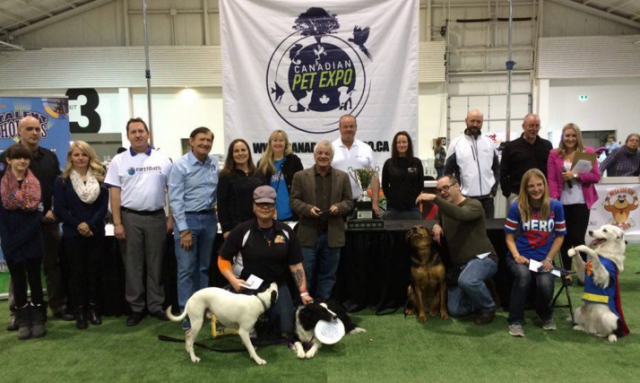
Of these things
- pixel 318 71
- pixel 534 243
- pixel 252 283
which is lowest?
pixel 252 283

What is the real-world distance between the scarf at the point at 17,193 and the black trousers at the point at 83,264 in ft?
1.31

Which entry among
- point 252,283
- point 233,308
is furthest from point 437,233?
point 233,308

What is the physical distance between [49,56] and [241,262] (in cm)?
1327

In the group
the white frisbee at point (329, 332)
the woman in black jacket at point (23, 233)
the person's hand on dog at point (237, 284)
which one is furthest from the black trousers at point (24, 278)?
the white frisbee at point (329, 332)

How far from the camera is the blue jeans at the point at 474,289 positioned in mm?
3279

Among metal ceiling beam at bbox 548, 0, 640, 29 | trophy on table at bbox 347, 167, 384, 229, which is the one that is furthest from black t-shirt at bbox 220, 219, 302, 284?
metal ceiling beam at bbox 548, 0, 640, 29

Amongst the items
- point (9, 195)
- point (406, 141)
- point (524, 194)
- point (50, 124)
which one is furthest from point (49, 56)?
point (524, 194)

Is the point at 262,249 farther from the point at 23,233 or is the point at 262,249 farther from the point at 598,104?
the point at 598,104

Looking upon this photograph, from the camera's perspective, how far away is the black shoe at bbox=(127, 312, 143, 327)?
11.2 feet

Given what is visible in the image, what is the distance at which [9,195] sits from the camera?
305cm

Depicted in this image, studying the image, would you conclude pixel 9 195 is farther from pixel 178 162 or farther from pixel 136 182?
pixel 178 162

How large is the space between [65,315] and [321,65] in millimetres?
3388

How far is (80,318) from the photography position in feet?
11.2

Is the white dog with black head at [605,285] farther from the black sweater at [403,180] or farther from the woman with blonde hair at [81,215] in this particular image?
the woman with blonde hair at [81,215]
